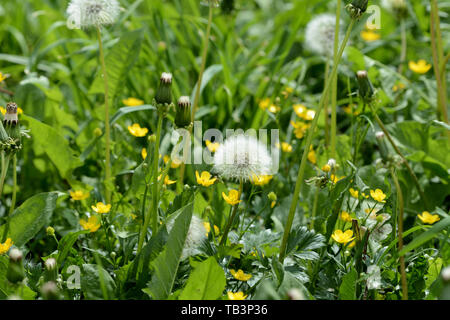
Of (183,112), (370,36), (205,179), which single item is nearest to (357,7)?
(183,112)

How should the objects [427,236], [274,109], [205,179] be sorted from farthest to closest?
[274,109], [205,179], [427,236]

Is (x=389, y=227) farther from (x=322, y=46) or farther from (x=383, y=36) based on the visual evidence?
(x=383, y=36)

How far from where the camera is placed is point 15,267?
3.24 feet

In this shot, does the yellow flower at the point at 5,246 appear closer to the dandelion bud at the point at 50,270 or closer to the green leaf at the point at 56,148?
the dandelion bud at the point at 50,270

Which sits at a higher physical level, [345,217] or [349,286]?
[345,217]

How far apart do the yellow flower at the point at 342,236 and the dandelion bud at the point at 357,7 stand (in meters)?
0.48

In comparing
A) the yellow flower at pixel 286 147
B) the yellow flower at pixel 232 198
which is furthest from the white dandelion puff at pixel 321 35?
the yellow flower at pixel 232 198

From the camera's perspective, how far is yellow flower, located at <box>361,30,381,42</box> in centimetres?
251

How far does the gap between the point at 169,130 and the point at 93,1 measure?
1.70ft

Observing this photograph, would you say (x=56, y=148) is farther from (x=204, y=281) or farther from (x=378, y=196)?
(x=378, y=196)

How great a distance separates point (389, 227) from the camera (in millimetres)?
1334


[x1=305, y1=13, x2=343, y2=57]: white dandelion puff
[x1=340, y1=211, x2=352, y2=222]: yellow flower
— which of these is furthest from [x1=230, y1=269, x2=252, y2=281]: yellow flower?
[x1=305, y1=13, x2=343, y2=57]: white dandelion puff

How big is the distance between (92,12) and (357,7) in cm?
74

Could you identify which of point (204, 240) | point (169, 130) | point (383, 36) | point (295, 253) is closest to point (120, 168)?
point (169, 130)
